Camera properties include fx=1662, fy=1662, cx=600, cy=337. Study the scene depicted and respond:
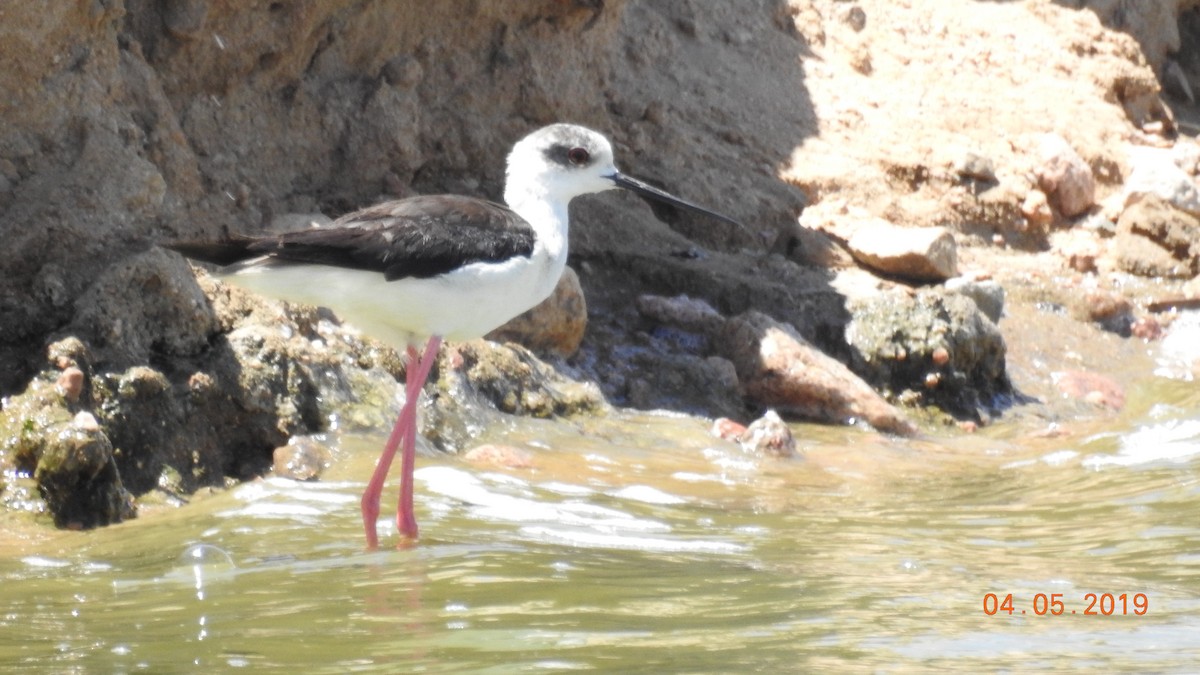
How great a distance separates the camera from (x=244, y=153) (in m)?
7.19

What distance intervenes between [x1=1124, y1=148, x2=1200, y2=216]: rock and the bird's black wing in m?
6.20

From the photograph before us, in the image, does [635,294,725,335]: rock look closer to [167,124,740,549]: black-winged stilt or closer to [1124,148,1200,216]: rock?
[167,124,740,549]: black-winged stilt

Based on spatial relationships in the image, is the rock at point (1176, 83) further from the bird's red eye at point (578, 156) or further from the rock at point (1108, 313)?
the bird's red eye at point (578, 156)

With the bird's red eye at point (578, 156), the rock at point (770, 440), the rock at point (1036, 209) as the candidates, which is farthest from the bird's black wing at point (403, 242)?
the rock at point (1036, 209)

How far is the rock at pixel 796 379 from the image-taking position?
A: 7.59 metres

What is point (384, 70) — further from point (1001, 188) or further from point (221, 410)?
point (1001, 188)

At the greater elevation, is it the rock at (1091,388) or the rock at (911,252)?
the rock at (911,252)

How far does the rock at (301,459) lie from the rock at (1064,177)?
615 cm

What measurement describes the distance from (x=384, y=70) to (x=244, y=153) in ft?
3.37

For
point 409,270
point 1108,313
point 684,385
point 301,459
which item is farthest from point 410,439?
point 1108,313

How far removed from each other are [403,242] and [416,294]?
171 mm

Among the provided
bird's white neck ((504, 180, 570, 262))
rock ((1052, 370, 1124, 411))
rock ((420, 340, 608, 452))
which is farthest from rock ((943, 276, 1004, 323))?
bird's white neck ((504, 180, 570, 262))

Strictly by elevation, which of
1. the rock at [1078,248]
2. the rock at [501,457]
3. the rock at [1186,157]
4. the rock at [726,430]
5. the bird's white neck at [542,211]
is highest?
the rock at [1186,157]

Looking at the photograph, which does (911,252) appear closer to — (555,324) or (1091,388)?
(1091,388)
